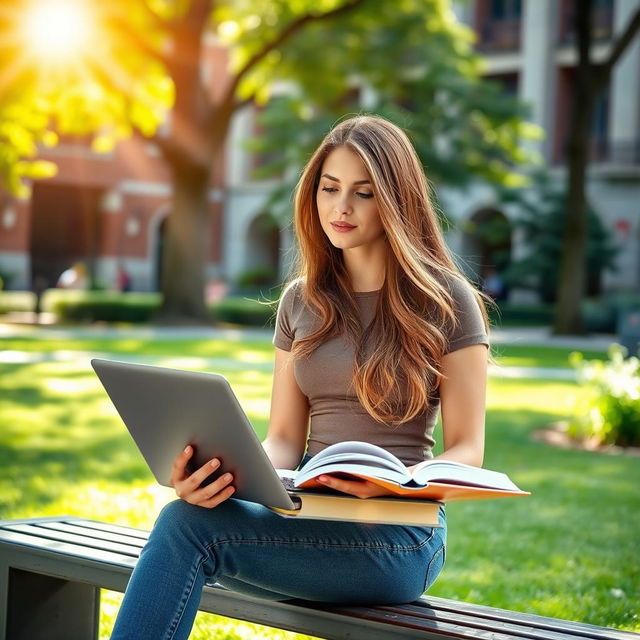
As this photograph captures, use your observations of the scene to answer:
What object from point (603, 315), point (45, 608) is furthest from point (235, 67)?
point (45, 608)

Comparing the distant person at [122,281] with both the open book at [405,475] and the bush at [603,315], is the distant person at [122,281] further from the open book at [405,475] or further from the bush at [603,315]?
the open book at [405,475]

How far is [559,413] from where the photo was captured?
35.1 ft

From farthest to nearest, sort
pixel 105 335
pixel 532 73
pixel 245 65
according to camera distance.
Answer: pixel 532 73
pixel 245 65
pixel 105 335

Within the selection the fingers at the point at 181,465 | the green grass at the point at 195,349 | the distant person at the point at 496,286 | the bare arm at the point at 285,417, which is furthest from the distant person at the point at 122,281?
the fingers at the point at 181,465

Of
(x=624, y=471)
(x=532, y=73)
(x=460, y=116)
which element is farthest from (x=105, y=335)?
(x=532, y=73)

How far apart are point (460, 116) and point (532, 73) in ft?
33.1

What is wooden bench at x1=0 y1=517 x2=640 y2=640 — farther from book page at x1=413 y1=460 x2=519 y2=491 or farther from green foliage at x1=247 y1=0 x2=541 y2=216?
green foliage at x1=247 y1=0 x2=541 y2=216

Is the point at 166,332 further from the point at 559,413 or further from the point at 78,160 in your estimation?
the point at 78,160

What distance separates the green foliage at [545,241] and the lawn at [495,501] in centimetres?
1894

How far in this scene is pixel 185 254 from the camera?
890 inches

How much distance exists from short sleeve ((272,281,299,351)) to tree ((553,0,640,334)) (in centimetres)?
1893

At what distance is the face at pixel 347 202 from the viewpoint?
2.93 m

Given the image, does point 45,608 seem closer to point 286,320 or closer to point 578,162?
point 286,320

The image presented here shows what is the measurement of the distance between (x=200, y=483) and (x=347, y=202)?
34.7 inches
